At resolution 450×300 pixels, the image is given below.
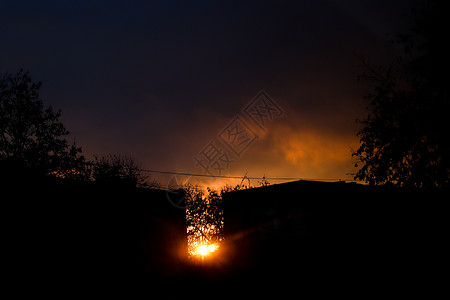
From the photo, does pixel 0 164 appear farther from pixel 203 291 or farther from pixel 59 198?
pixel 203 291

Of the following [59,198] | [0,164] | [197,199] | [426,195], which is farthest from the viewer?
[197,199]

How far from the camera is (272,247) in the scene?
1535 cm

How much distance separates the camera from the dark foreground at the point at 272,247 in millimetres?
13883

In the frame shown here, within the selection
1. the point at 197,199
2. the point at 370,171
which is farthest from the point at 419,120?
the point at 197,199

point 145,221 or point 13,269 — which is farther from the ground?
Result: point 145,221

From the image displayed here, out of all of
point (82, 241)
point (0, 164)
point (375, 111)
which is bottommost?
point (82, 241)

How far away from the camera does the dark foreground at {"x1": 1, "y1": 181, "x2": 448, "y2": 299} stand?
45.5 ft

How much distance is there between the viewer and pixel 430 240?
15602 mm

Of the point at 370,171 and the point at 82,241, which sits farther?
the point at 370,171

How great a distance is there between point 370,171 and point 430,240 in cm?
527

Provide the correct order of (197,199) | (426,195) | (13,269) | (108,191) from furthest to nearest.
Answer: (197,199), (108,191), (426,195), (13,269)

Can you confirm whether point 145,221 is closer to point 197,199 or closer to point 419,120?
point 419,120

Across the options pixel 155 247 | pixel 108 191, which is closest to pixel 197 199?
pixel 155 247

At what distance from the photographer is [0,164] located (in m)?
13.9
